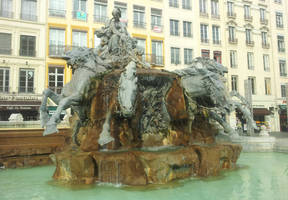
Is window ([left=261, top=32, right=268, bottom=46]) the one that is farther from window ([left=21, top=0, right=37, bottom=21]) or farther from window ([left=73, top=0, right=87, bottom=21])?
window ([left=21, top=0, right=37, bottom=21])

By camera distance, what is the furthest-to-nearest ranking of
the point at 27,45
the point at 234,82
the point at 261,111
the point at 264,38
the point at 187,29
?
the point at 264,38 → the point at 234,82 → the point at 261,111 → the point at 187,29 → the point at 27,45

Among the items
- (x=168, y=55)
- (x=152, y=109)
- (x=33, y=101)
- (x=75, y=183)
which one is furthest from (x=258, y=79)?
(x=75, y=183)

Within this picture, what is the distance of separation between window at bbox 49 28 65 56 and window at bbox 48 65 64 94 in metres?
1.47

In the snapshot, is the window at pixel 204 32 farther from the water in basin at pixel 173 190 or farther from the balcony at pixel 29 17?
the water in basin at pixel 173 190

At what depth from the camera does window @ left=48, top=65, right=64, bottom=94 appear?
80.4ft

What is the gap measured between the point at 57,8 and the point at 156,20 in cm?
1135

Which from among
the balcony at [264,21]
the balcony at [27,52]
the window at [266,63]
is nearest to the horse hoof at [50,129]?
the balcony at [27,52]

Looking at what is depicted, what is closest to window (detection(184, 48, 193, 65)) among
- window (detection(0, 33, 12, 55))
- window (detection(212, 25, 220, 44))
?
window (detection(212, 25, 220, 44))

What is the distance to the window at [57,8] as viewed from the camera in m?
25.1

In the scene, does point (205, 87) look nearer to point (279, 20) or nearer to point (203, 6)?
point (203, 6)

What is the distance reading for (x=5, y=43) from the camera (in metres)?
23.0

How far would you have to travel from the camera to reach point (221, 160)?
23.1 ft

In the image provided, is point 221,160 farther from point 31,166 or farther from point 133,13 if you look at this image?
point 133,13

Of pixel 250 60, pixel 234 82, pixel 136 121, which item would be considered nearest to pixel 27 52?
pixel 136 121
